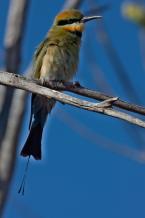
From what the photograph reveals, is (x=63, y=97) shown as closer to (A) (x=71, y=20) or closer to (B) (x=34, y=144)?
(B) (x=34, y=144)

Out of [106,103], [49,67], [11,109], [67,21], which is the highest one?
[67,21]

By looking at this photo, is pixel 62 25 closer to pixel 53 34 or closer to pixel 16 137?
pixel 53 34

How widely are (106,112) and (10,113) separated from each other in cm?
174

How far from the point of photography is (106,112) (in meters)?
1.38

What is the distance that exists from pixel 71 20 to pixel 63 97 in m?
0.97

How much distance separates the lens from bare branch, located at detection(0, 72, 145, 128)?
1.32 m

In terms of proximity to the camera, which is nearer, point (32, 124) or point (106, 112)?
point (106, 112)

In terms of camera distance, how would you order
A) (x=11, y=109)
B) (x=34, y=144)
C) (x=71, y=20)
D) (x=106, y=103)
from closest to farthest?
(x=106, y=103)
(x=34, y=144)
(x=71, y=20)
(x=11, y=109)

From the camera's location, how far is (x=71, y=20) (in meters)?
2.35

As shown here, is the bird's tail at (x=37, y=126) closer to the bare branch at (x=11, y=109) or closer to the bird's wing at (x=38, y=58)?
the bird's wing at (x=38, y=58)

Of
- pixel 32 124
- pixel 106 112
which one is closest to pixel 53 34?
pixel 32 124

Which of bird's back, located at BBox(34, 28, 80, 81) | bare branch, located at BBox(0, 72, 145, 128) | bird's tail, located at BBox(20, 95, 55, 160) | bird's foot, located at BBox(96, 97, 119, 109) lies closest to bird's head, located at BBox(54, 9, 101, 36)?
bird's back, located at BBox(34, 28, 80, 81)

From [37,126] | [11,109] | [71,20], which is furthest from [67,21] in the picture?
[11,109]

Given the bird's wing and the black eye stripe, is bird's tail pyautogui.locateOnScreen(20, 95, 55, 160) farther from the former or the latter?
Result: the black eye stripe
